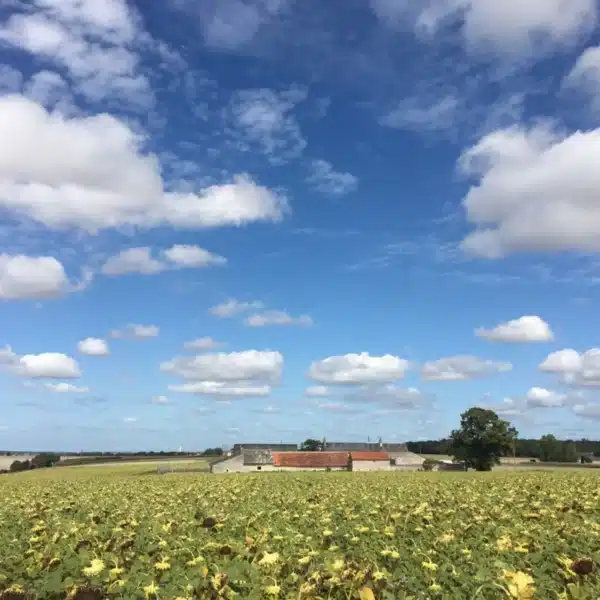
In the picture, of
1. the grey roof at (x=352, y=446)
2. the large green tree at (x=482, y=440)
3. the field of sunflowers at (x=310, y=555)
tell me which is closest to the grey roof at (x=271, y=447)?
the grey roof at (x=352, y=446)

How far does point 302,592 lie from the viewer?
5535 millimetres

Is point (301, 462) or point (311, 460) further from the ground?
point (311, 460)

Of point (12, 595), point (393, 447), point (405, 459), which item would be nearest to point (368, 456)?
point (405, 459)

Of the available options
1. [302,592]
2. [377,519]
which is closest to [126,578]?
[302,592]

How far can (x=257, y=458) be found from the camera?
134 m

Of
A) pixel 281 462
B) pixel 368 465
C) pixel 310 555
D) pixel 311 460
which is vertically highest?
pixel 311 460

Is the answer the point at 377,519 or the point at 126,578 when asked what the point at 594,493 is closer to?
the point at 377,519

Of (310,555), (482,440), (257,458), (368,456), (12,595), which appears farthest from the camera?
(368,456)

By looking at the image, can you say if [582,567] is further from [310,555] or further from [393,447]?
[393,447]

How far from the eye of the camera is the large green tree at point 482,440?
11350 cm

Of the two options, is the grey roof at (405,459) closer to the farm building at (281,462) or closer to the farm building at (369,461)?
the farm building at (369,461)

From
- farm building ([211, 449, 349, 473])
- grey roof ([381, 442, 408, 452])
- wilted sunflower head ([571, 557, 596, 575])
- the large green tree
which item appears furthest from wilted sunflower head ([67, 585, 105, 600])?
grey roof ([381, 442, 408, 452])

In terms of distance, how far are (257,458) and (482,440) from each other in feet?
146

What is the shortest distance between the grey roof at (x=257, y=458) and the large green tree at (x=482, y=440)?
37.2 m
